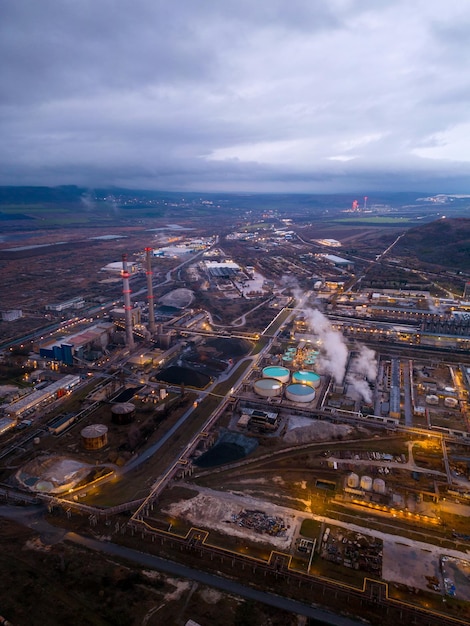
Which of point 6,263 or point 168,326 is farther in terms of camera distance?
point 6,263

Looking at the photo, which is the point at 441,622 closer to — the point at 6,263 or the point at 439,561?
the point at 439,561

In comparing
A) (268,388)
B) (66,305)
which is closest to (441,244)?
(268,388)

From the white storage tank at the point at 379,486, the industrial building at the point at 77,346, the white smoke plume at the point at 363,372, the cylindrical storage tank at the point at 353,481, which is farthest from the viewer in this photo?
the industrial building at the point at 77,346

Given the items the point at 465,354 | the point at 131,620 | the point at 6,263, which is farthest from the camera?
the point at 6,263

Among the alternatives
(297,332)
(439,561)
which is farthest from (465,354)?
(439,561)

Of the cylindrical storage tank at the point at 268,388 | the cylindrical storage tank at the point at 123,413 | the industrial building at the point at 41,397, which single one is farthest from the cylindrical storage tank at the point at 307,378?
the industrial building at the point at 41,397

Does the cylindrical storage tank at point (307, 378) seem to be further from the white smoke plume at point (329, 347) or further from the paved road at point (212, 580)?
the paved road at point (212, 580)
